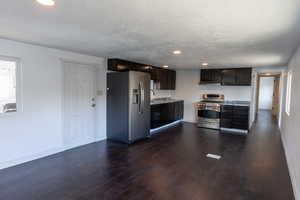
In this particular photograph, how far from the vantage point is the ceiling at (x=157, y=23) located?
1.71m

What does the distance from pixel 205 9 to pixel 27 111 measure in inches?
136

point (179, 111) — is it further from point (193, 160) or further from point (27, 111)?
point (27, 111)

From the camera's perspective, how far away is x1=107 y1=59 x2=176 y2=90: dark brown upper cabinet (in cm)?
484

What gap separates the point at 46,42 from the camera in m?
3.21

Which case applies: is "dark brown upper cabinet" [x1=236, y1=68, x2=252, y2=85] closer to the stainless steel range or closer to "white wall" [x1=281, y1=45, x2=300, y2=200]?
the stainless steel range

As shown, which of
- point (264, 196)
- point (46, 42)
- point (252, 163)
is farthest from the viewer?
point (252, 163)

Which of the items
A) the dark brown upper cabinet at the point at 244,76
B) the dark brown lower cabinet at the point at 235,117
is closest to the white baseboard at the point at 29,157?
the dark brown lower cabinet at the point at 235,117

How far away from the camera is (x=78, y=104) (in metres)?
4.32

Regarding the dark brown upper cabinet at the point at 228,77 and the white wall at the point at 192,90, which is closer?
the dark brown upper cabinet at the point at 228,77

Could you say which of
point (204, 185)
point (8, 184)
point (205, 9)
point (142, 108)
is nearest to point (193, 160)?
point (204, 185)

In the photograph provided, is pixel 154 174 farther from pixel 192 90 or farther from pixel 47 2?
pixel 192 90

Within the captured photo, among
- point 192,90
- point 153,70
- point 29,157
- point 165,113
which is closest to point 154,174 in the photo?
point 29,157

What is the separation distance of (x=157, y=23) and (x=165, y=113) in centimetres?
438

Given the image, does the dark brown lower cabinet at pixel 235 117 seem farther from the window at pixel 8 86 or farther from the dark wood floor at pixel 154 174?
the window at pixel 8 86
